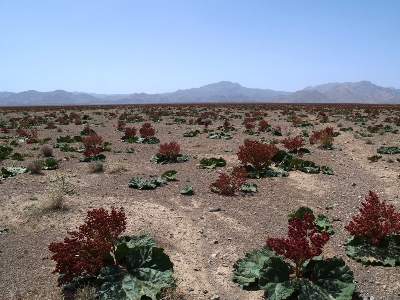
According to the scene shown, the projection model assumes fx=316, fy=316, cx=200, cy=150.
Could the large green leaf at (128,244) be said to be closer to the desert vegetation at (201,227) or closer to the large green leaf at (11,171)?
the desert vegetation at (201,227)

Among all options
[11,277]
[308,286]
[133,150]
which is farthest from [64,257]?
[133,150]

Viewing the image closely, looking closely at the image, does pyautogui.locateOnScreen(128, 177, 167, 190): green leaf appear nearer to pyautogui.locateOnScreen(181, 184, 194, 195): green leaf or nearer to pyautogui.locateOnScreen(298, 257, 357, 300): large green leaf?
pyautogui.locateOnScreen(181, 184, 194, 195): green leaf

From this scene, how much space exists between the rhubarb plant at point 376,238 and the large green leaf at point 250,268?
4.59 ft

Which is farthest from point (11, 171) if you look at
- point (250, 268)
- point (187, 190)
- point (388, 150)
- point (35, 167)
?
point (388, 150)

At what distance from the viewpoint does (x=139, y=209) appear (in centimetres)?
696

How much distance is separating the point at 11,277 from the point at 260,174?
271 inches

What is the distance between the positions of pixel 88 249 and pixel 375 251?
167 inches

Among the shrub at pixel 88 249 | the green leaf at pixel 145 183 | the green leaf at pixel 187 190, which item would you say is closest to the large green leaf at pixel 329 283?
the shrub at pixel 88 249

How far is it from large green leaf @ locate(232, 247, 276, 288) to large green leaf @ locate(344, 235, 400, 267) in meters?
1.34

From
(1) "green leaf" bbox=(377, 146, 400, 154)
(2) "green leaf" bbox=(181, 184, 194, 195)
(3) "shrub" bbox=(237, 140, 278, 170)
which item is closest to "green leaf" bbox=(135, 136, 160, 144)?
(3) "shrub" bbox=(237, 140, 278, 170)

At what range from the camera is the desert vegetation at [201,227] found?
162 inches

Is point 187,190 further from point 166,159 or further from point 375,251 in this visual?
Result: point 375,251

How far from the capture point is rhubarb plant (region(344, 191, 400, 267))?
4.71 meters

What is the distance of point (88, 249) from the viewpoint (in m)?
4.34
